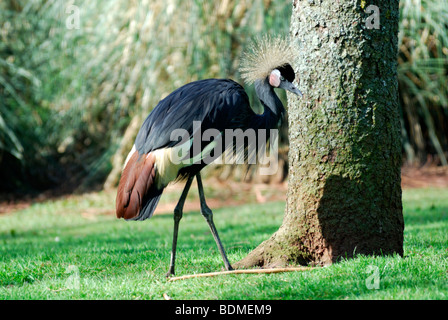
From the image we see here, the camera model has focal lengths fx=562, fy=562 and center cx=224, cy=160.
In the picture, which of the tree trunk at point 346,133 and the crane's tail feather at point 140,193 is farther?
the tree trunk at point 346,133

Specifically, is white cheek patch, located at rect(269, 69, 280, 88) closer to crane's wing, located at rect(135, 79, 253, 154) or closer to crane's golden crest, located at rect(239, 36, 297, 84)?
crane's golden crest, located at rect(239, 36, 297, 84)

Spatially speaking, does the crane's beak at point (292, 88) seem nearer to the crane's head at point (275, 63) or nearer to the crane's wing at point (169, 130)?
the crane's head at point (275, 63)

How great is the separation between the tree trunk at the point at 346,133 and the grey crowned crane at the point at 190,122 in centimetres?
24

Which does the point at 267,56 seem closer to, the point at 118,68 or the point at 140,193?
the point at 140,193

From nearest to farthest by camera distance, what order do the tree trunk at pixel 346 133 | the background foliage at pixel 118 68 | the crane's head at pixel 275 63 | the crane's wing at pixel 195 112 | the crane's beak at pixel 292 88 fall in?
1. the crane's wing at pixel 195 112
2. the tree trunk at pixel 346 133
3. the crane's beak at pixel 292 88
4. the crane's head at pixel 275 63
5. the background foliage at pixel 118 68

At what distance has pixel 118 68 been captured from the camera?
12.9 m

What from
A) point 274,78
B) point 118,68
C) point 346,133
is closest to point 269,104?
point 274,78

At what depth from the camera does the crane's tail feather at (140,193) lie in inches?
179

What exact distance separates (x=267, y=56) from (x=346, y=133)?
1038 millimetres

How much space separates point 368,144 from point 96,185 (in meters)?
10.4

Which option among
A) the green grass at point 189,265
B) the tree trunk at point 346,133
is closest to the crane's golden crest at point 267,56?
the tree trunk at point 346,133

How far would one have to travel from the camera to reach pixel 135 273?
5078 mm

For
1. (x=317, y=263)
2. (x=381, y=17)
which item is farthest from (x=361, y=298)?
(x=381, y=17)

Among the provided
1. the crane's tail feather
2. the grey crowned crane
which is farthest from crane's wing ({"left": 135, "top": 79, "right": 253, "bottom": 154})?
the crane's tail feather
